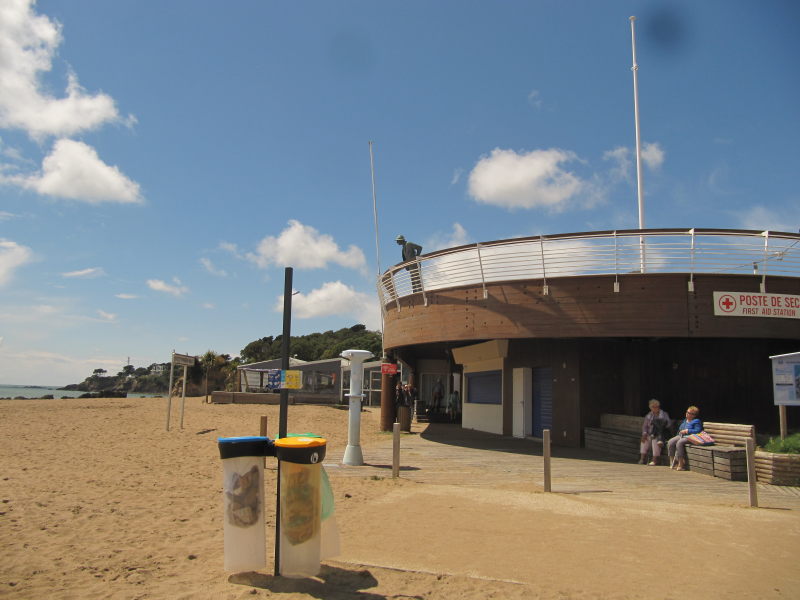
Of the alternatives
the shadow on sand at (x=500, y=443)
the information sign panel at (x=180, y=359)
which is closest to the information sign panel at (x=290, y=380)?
the shadow on sand at (x=500, y=443)

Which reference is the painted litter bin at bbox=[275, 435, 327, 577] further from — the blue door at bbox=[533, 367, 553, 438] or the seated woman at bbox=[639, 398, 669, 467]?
the blue door at bbox=[533, 367, 553, 438]

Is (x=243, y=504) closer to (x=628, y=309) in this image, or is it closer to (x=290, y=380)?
(x=290, y=380)

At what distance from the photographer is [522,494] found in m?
8.01

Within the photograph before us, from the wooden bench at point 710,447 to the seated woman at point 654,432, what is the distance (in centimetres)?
38

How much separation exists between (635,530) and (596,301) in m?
7.40

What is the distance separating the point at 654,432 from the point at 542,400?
179 inches

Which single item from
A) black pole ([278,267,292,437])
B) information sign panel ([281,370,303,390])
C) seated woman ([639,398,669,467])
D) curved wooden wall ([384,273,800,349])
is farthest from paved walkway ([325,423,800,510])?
black pole ([278,267,292,437])

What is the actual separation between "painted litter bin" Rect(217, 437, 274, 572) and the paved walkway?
4.83m

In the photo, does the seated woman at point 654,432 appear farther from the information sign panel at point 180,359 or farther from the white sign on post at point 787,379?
the information sign panel at point 180,359

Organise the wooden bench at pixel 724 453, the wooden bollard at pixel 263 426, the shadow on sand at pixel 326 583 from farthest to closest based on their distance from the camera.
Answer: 1. the wooden bollard at pixel 263 426
2. the wooden bench at pixel 724 453
3. the shadow on sand at pixel 326 583

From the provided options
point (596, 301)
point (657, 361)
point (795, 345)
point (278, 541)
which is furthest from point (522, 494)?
point (795, 345)

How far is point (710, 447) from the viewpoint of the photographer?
33.0ft

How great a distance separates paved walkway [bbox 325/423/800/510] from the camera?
8305 mm

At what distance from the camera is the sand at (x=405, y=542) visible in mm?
4438
